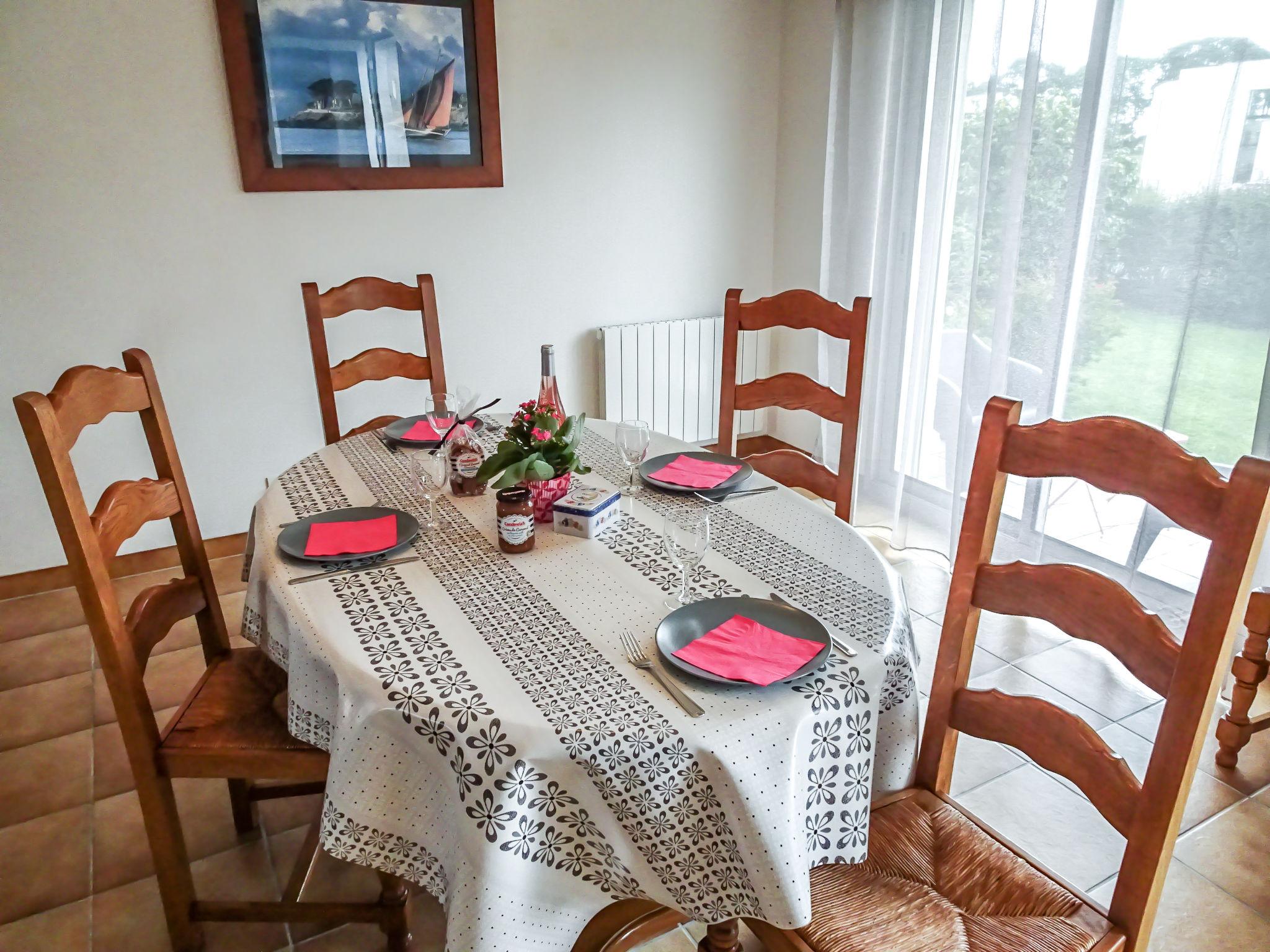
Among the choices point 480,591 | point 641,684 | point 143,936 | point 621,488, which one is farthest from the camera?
point 621,488

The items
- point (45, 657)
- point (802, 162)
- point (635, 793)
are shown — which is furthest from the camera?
point (802, 162)

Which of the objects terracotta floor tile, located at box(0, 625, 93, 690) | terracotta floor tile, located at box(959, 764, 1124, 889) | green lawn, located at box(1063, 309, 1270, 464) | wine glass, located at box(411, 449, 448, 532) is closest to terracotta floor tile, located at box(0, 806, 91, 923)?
terracotta floor tile, located at box(0, 625, 93, 690)

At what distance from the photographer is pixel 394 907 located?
1.52 metres

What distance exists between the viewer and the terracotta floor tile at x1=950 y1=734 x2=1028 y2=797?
204 centimetres

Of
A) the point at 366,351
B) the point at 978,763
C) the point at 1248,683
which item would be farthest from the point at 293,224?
the point at 1248,683

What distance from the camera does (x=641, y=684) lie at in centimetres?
112

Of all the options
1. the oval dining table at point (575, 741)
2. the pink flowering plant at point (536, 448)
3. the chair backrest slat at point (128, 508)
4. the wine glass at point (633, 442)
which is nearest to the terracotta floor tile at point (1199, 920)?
the oval dining table at point (575, 741)

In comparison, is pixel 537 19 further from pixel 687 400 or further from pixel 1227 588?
pixel 1227 588

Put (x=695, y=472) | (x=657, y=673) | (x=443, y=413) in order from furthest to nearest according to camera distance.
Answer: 1. (x=443, y=413)
2. (x=695, y=472)
3. (x=657, y=673)

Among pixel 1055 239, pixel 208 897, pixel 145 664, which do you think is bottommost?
pixel 208 897

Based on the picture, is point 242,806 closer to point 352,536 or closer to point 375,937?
point 375,937

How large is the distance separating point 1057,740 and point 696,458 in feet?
3.07

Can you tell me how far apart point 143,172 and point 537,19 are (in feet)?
4.85

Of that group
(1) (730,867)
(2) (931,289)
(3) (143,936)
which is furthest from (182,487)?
(2) (931,289)
